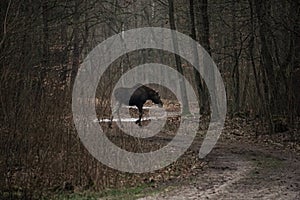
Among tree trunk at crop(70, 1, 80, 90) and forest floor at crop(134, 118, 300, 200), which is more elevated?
tree trunk at crop(70, 1, 80, 90)

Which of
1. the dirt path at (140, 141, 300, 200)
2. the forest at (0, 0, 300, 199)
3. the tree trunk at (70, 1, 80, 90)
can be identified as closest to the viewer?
the forest at (0, 0, 300, 199)

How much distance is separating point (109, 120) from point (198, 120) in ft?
51.0

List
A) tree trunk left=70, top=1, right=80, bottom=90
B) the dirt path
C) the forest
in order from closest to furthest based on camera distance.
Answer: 1. the forest
2. the dirt path
3. tree trunk left=70, top=1, right=80, bottom=90

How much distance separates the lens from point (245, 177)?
12.1m

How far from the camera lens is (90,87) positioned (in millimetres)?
11031

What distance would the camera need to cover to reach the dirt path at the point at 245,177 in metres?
10.3

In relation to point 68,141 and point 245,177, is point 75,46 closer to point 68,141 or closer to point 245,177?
point 68,141

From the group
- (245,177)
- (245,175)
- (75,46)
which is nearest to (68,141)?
(75,46)

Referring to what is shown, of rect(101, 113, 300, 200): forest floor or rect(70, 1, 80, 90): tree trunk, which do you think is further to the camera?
rect(70, 1, 80, 90): tree trunk

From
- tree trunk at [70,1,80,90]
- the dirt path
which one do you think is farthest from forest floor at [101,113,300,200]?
tree trunk at [70,1,80,90]

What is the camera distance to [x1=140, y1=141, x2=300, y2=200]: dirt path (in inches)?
406

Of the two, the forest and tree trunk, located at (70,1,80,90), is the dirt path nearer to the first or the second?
the forest

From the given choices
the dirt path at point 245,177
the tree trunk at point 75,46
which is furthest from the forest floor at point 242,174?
the tree trunk at point 75,46

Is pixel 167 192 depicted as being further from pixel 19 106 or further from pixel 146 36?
pixel 146 36
